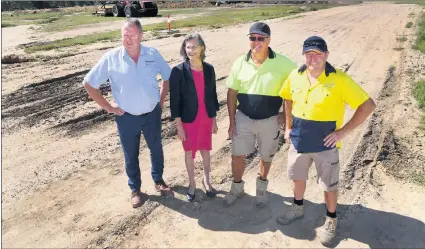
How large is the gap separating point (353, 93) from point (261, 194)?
5.54 ft

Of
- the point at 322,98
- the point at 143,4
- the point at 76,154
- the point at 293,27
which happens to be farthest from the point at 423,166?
the point at 143,4

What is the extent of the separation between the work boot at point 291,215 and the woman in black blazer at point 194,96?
1.12 metres

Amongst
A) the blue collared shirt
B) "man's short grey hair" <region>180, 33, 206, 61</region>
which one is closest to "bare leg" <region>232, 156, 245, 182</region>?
the blue collared shirt

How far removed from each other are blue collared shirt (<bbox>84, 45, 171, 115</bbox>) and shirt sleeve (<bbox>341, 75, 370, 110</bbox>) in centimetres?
195

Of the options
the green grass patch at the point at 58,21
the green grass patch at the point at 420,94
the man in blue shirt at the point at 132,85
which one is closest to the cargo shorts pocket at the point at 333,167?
the man in blue shirt at the point at 132,85

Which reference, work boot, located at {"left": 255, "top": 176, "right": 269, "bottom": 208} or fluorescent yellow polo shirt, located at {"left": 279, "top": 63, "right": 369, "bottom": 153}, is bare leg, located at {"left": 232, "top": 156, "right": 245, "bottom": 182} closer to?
A: work boot, located at {"left": 255, "top": 176, "right": 269, "bottom": 208}

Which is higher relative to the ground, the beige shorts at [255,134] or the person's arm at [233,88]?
the person's arm at [233,88]

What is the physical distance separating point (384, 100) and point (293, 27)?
1238 centimetres

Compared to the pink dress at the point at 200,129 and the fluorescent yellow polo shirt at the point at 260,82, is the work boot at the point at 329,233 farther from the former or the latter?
the pink dress at the point at 200,129

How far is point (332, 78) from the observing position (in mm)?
3299

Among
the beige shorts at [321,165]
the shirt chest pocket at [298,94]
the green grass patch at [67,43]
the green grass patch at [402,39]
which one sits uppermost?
the shirt chest pocket at [298,94]

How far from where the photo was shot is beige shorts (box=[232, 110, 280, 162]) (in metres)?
3.95

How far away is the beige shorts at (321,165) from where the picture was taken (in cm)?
353

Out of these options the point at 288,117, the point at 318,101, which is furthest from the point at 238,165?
the point at 318,101
